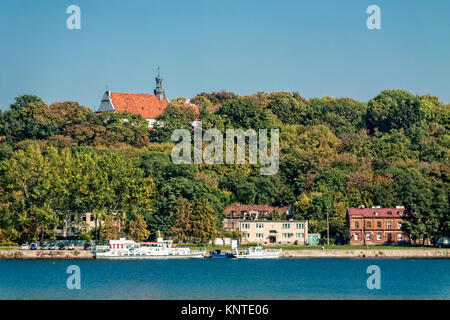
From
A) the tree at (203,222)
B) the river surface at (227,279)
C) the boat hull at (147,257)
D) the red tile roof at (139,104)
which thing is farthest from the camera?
the red tile roof at (139,104)

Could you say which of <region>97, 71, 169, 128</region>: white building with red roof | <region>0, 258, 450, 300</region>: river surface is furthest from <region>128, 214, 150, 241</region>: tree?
<region>97, 71, 169, 128</region>: white building with red roof

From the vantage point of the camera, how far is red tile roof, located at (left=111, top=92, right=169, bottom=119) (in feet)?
452

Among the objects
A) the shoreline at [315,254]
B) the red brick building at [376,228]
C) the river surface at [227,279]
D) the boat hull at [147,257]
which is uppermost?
the red brick building at [376,228]

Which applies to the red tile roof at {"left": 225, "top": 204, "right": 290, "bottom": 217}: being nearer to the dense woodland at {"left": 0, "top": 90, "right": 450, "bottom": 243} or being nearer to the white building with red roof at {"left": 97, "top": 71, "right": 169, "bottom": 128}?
the dense woodland at {"left": 0, "top": 90, "right": 450, "bottom": 243}

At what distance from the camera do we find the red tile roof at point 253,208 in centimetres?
10389

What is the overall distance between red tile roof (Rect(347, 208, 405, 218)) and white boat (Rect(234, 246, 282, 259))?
12632 millimetres

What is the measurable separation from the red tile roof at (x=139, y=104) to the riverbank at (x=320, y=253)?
52.3m

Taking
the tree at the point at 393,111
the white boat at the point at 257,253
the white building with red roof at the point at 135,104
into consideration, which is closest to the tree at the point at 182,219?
the white boat at the point at 257,253

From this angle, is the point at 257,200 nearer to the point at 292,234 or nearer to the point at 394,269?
the point at 292,234

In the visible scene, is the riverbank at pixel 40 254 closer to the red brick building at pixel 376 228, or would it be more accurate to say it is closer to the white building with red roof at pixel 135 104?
the red brick building at pixel 376 228

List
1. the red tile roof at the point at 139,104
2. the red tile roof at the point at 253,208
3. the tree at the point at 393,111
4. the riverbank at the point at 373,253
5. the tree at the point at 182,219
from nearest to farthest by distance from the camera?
1. the riverbank at the point at 373,253
2. the tree at the point at 182,219
3. the red tile roof at the point at 253,208
4. the tree at the point at 393,111
5. the red tile roof at the point at 139,104

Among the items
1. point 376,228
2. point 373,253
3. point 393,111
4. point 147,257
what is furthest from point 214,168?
point 393,111

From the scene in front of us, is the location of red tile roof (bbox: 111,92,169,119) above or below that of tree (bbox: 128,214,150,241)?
above

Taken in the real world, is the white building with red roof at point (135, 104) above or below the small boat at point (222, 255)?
above
